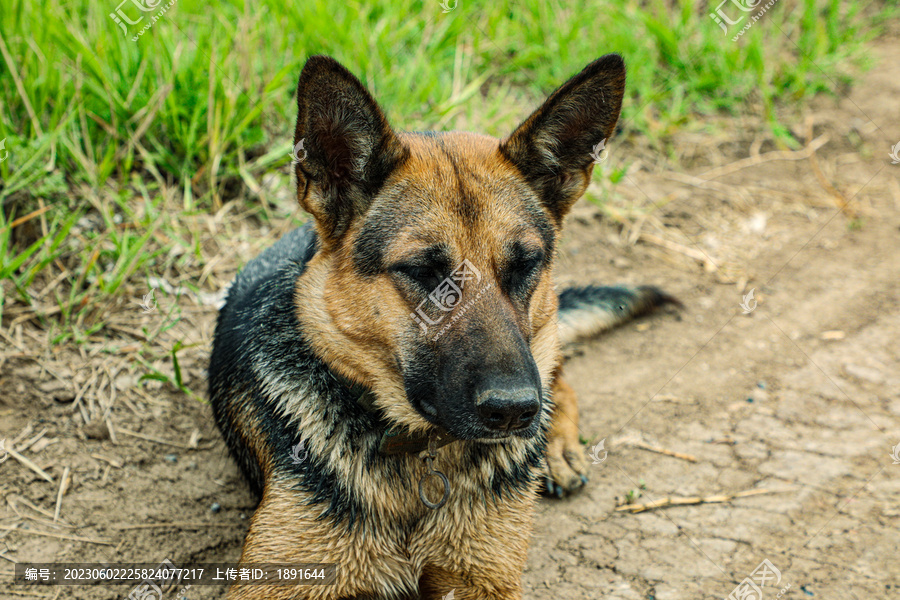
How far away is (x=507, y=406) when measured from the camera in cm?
237

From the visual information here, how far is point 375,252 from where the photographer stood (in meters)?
2.77

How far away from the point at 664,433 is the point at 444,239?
8.03ft

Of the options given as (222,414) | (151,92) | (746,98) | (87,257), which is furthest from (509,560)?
(746,98)

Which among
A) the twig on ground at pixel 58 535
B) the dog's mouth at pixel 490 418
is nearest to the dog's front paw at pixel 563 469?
the dog's mouth at pixel 490 418

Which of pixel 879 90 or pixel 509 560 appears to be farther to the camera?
pixel 879 90

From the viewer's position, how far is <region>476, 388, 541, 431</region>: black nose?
2371mm

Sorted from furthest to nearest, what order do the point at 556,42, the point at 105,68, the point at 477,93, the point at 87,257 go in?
the point at 556,42 → the point at 477,93 → the point at 105,68 → the point at 87,257

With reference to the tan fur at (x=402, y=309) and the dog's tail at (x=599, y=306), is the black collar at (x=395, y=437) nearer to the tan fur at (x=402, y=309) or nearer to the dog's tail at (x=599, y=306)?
the tan fur at (x=402, y=309)

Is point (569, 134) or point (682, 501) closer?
point (569, 134)

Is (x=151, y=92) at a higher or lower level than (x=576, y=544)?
higher

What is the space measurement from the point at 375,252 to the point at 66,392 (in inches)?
93.2

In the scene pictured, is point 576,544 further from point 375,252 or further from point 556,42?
point 556,42

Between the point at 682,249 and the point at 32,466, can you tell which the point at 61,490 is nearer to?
the point at 32,466

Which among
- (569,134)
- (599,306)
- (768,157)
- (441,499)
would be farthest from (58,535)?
(768,157)
